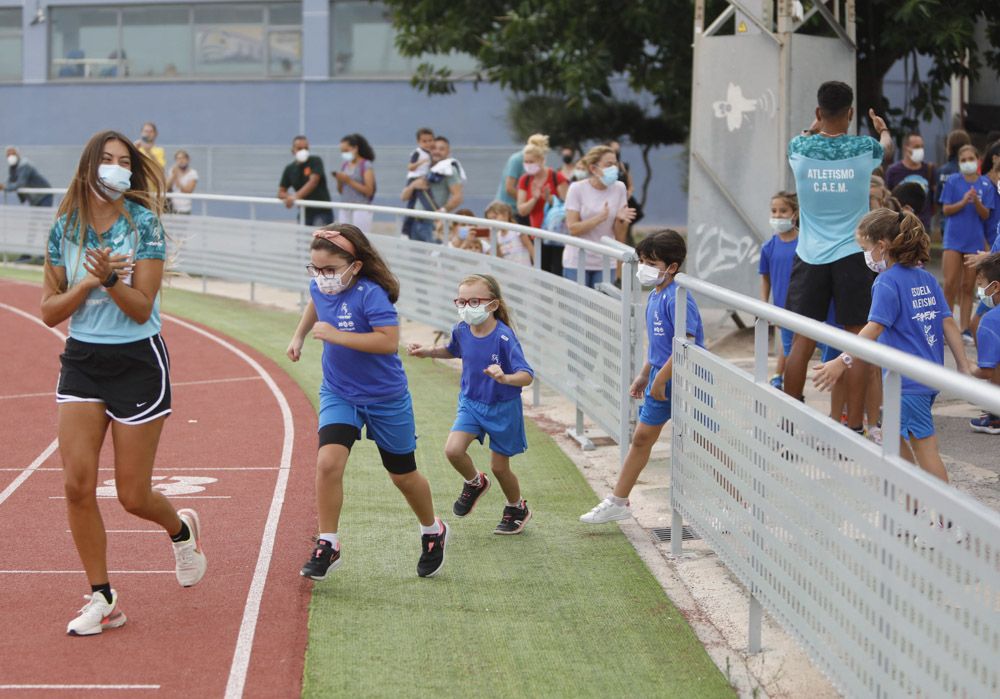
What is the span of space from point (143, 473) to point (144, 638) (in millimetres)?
655

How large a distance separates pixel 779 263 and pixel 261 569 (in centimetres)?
475

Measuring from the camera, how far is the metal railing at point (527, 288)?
8.90 meters

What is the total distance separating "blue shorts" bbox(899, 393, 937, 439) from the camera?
6.95 metres

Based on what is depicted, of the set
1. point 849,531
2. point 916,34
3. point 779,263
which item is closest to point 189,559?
point 849,531

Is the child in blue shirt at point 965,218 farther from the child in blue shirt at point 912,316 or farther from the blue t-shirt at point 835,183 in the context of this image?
the child in blue shirt at point 912,316

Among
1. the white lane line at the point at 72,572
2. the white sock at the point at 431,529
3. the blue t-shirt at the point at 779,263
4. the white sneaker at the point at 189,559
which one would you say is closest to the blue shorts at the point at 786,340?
the blue t-shirt at the point at 779,263

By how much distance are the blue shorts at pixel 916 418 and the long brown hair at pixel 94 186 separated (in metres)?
3.44

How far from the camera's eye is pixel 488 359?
764 centimetres

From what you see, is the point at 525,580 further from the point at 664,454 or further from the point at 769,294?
the point at 769,294

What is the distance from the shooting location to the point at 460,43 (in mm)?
23719

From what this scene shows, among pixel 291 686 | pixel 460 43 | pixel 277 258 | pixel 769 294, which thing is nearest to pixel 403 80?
pixel 460 43

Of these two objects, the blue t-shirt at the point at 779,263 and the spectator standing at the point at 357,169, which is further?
the spectator standing at the point at 357,169

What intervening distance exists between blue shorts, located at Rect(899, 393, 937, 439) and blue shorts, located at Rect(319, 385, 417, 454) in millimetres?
2246

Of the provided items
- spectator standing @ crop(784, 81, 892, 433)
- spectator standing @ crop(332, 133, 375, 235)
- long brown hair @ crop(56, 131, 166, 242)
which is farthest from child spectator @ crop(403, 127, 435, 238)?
long brown hair @ crop(56, 131, 166, 242)
